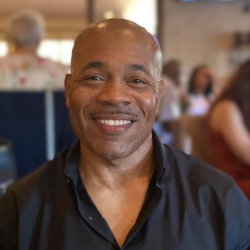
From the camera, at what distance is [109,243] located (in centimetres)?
77

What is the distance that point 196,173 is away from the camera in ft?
2.79

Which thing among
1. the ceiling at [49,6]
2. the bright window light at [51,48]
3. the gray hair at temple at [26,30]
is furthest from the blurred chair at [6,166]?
the bright window light at [51,48]

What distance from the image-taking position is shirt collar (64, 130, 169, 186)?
83 cm

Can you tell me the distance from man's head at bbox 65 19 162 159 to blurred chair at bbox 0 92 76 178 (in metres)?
1.11

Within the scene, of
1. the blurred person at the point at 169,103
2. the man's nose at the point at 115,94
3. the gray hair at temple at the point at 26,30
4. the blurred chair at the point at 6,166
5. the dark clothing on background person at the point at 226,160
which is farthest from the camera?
the blurred person at the point at 169,103

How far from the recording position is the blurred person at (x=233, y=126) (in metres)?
1.87

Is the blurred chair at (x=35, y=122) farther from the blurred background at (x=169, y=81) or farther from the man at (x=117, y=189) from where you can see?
the man at (x=117, y=189)

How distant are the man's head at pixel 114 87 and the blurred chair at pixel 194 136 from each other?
4.43ft

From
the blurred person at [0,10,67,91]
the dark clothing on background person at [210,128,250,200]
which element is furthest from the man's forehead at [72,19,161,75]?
the blurred person at [0,10,67,91]

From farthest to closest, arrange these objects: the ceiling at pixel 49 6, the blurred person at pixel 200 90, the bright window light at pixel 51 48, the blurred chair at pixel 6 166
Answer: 1. the bright window light at pixel 51 48
2. the ceiling at pixel 49 6
3. the blurred person at pixel 200 90
4. the blurred chair at pixel 6 166

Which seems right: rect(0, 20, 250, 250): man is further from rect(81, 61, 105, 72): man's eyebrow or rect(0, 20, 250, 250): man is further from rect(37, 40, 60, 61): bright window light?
rect(37, 40, 60, 61): bright window light

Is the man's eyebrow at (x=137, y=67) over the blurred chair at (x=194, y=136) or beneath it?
→ over

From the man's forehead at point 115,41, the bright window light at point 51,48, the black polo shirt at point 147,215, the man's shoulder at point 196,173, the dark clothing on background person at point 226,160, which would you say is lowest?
the bright window light at point 51,48

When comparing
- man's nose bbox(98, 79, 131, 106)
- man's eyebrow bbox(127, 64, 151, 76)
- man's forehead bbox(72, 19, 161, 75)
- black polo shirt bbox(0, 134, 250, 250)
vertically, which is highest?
man's forehead bbox(72, 19, 161, 75)
